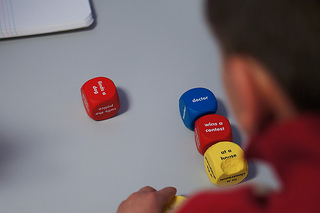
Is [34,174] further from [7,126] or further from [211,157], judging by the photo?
[211,157]

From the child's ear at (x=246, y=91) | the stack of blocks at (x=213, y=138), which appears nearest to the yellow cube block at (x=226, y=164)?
the stack of blocks at (x=213, y=138)

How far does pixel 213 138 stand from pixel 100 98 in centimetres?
26

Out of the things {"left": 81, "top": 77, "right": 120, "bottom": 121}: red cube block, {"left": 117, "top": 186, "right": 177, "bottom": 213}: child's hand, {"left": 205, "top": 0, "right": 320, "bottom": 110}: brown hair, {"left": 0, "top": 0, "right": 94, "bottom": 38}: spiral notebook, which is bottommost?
{"left": 117, "top": 186, "right": 177, "bottom": 213}: child's hand

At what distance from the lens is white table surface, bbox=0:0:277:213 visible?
828mm

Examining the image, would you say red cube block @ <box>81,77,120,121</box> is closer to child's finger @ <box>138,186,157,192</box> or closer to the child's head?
child's finger @ <box>138,186,157,192</box>

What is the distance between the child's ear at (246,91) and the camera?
43 cm

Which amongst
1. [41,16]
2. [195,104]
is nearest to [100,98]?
[195,104]

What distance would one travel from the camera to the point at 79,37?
1089mm

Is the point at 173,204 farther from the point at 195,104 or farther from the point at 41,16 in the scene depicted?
the point at 41,16

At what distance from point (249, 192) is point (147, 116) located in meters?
0.53

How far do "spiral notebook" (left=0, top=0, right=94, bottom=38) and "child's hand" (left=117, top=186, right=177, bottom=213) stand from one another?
520 millimetres

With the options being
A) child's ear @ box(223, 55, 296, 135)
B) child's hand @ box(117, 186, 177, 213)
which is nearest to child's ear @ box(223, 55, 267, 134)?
child's ear @ box(223, 55, 296, 135)

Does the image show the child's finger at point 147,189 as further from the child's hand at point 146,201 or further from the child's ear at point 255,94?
the child's ear at point 255,94

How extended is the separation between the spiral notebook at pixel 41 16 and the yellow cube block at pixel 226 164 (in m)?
0.51
